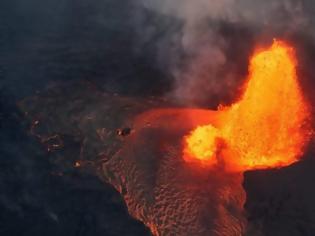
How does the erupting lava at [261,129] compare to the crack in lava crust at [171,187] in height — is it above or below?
above

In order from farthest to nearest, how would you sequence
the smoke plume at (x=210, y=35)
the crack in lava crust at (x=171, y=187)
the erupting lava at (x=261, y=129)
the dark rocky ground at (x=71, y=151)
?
the smoke plume at (x=210, y=35)
the erupting lava at (x=261, y=129)
the dark rocky ground at (x=71, y=151)
the crack in lava crust at (x=171, y=187)

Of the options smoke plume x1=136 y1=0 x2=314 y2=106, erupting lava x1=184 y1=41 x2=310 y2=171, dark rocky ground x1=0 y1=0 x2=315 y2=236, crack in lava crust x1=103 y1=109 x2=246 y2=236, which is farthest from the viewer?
smoke plume x1=136 y1=0 x2=314 y2=106

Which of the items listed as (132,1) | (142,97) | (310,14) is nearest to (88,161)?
(142,97)

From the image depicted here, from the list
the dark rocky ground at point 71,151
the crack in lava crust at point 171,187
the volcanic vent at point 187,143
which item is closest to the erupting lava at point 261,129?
the volcanic vent at point 187,143

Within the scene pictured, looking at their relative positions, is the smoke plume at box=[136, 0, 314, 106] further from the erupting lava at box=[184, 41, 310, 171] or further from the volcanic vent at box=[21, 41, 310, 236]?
the erupting lava at box=[184, 41, 310, 171]

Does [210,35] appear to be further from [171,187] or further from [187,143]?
[171,187]

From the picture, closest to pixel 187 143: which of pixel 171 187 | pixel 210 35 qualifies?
pixel 171 187

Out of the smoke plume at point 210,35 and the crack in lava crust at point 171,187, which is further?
the smoke plume at point 210,35

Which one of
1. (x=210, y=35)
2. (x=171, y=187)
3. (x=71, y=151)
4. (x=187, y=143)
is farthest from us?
(x=210, y=35)

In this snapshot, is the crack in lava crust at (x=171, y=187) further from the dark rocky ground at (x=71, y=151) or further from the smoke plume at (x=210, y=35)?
the smoke plume at (x=210, y=35)

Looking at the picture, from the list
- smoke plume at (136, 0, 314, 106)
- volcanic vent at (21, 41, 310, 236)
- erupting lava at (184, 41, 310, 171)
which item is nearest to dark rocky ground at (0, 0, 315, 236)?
volcanic vent at (21, 41, 310, 236)
